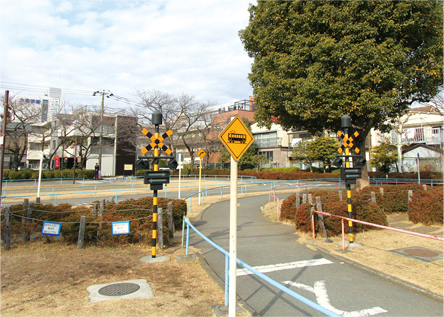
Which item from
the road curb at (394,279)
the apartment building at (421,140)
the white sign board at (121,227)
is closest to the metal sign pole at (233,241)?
the road curb at (394,279)

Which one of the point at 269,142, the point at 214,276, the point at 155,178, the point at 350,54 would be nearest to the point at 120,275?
the point at 214,276

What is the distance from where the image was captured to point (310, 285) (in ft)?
17.4

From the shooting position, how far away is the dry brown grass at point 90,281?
13.6 feet

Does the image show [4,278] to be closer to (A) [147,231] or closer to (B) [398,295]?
(A) [147,231]

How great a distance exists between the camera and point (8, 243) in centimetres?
725

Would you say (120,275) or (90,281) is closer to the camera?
(90,281)

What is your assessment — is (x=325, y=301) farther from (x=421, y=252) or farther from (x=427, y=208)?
(x=427, y=208)

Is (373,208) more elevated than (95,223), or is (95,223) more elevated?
(373,208)

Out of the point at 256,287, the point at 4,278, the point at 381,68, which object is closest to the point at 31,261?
the point at 4,278

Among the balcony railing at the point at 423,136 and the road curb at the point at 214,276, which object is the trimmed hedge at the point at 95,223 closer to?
the road curb at the point at 214,276

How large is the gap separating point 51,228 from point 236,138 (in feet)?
19.7

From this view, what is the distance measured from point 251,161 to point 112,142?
2287 centimetres

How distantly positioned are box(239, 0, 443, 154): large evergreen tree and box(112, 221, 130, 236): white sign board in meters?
9.50

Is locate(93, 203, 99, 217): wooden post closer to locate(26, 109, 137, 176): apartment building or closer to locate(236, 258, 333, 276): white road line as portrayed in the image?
locate(236, 258, 333, 276): white road line
